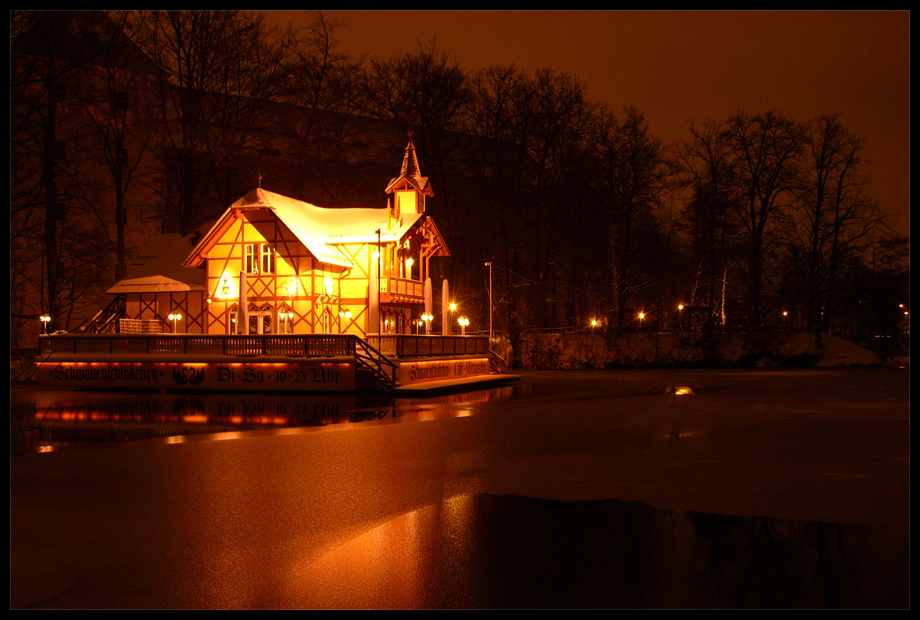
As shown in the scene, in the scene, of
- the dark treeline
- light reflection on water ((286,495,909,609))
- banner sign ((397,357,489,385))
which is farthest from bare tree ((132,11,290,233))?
light reflection on water ((286,495,909,609))

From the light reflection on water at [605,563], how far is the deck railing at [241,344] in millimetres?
20252

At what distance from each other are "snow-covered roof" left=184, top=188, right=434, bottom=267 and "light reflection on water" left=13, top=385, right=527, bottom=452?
10428mm

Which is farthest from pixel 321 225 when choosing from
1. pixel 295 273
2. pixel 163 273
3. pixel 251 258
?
pixel 163 273

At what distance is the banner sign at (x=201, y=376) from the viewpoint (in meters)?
28.2

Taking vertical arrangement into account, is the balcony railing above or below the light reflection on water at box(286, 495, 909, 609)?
above

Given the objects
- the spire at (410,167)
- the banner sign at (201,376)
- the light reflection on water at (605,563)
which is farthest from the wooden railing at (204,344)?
the light reflection on water at (605,563)

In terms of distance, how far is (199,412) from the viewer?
68.8 ft

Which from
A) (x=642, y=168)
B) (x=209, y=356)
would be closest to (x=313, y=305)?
(x=209, y=356)

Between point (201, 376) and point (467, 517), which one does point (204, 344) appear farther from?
point (467, 517)

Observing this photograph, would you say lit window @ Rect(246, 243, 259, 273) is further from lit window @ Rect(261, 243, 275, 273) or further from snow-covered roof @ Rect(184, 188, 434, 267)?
snow-covered roof @ Rect(184, 188, 434, 267)

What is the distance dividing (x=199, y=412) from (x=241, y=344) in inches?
350

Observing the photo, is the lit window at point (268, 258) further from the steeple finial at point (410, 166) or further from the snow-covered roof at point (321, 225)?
the steeple finial at point (410, 166)

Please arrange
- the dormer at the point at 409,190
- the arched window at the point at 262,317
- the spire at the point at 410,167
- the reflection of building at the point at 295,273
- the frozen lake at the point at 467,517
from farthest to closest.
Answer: the spire at the point at 410,167 < the dormer at the point at 409,190 < the arched window at the point at 262,317 < the reflection of building at the point at 295,273 < the frozen lake at the point at 467,517

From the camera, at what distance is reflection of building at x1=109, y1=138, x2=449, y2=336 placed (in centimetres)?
3622
